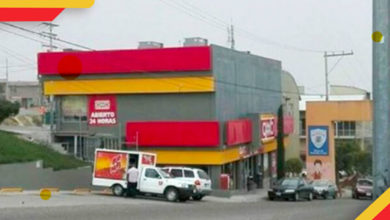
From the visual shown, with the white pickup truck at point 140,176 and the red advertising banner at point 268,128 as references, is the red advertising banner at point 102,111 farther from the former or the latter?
the red advertising banner at point 268,128

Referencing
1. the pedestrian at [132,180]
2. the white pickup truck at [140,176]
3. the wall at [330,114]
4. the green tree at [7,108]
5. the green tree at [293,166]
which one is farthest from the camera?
the green tree at [293,166]

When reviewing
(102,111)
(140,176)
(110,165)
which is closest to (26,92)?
(102,111)

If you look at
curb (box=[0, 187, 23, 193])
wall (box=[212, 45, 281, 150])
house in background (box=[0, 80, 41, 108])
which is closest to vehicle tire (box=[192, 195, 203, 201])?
wall (box=[212, 45, 281, 150])

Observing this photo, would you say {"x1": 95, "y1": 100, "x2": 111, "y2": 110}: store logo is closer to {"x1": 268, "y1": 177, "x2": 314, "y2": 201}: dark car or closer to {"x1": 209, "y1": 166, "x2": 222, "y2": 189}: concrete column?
{"x1": 209, "y1": 166, "x2": 222, "y2": 189}: concrete column

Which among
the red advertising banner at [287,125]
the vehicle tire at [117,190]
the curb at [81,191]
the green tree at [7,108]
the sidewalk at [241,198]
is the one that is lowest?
the sidewalk at [241,198]

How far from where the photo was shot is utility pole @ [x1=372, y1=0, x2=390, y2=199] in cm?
372

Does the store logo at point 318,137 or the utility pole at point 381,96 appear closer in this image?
the utility pole at point 381,96

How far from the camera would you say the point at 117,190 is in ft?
89.3

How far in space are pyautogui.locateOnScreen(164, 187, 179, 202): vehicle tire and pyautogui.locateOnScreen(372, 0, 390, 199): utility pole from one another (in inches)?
875

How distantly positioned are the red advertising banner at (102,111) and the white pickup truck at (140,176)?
8175 mm

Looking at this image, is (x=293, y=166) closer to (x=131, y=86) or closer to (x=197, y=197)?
(x=131, y=86)

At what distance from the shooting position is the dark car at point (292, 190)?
108 ft

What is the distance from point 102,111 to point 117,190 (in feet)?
31.6

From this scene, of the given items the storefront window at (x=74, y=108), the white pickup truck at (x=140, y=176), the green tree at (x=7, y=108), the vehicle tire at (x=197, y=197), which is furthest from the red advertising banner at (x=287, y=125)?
the white pickup truck at (x=140, y=176)
